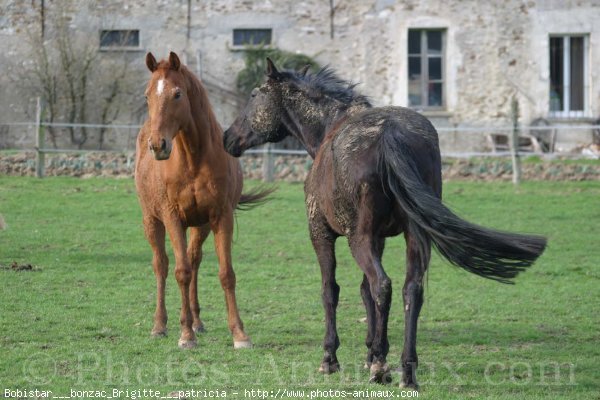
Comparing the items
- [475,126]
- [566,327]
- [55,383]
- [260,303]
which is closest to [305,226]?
[260,303]

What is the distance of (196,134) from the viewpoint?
7.55 meters

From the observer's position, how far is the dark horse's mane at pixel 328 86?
277 inches

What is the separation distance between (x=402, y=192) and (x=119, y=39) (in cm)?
1986

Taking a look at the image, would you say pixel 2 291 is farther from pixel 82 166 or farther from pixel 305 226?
pixel 82 166

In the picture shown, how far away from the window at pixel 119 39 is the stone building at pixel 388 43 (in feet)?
0.09

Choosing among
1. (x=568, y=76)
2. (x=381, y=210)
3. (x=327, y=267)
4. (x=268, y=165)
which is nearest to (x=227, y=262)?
(x=327, y=267)

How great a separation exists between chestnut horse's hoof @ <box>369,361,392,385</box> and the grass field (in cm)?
8

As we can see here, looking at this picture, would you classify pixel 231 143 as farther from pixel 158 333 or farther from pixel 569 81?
pixel 569 81

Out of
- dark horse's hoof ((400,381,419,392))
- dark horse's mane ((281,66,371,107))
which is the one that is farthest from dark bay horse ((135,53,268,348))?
dark horse's hoof ((400,381,419,392))

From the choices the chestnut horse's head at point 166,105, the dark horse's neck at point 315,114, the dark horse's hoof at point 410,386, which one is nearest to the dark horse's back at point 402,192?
the dark horse's neck at point 315,114

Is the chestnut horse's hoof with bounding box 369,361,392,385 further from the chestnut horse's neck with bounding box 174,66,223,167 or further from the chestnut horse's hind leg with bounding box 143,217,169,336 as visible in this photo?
the chestnut horse's hind leg with bounding box 143,217,169,336

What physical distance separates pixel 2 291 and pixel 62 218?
5825 millimetres

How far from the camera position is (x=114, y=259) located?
38.5 feet

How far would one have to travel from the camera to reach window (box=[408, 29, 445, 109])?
2458 cm
